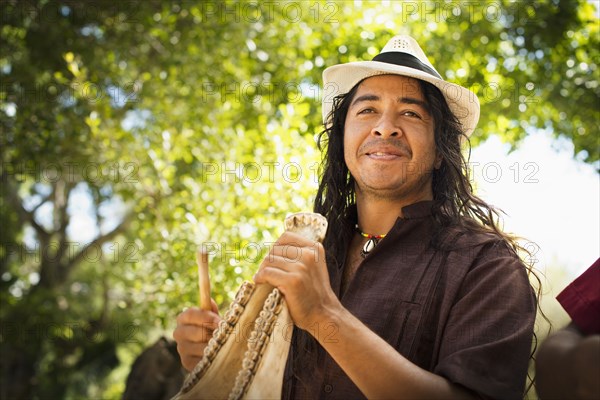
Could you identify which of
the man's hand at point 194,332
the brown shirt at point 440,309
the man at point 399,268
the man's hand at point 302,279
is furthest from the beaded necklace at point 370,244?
the man's hand at point 302,279

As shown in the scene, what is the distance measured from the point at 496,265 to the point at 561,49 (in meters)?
4.89

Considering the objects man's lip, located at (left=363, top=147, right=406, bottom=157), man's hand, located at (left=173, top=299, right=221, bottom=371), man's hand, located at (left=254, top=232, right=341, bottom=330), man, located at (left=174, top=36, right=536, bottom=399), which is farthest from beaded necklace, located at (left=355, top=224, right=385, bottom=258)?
man's hand, located at (left=254, top=232, right=341, bottom=330)

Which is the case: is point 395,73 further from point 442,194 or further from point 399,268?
point 399,268

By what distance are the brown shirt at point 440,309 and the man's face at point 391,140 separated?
116 mm

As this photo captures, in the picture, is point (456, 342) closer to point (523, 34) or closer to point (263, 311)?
point (263, 311)

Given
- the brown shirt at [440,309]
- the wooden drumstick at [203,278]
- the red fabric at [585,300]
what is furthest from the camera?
the wooden drumstick at [203,278]

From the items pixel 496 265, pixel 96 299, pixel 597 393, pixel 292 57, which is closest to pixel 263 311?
pixel 496 265

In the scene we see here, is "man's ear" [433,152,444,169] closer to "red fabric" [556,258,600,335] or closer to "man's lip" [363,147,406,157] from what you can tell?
"man's lip" [363,147,406,157]

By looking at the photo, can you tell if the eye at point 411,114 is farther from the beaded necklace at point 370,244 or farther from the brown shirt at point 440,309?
the beaded necklace at point 370,244

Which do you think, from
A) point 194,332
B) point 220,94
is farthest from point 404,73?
point 220,94

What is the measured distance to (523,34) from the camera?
21.9 ft

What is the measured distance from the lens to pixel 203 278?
7.15 feet

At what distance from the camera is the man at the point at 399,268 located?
1.92m

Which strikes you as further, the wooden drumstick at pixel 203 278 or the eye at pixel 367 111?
the eye at pixel 367 111
